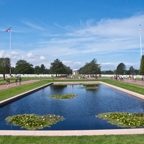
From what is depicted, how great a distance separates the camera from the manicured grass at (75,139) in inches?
265

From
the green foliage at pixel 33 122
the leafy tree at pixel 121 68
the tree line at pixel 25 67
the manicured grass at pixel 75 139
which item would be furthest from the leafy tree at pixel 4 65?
the leafy tree at pixel 121 68

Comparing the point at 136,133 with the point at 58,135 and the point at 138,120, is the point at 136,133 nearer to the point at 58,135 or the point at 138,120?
the point at 138,120

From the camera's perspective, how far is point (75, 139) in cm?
705

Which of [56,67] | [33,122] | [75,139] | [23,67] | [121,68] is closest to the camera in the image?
[75,139]

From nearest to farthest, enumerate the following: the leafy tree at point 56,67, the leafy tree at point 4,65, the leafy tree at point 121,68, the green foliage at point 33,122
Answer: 1. the green foliage at point 33,122
2. the leafy tree at point 4,65
3. the leafy tree at point 56,67
4. the leafy tree at point 121,68

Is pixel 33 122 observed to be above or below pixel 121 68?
below

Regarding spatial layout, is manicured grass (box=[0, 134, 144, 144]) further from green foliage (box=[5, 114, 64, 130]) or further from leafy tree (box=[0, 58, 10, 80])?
leafy tree (box=[0, 58, 10, 80])

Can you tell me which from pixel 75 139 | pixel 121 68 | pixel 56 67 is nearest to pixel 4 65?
pixel 56 67

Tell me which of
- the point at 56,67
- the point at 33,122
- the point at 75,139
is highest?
the point at 56,67

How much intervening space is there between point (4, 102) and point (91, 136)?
11.9 meters

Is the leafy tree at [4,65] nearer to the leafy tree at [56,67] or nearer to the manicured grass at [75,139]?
the leafy tree at [56,67]

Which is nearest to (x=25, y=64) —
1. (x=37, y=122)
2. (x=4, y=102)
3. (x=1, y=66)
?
(x=1, y=66)

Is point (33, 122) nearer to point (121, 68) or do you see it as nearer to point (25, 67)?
point (25, 67)

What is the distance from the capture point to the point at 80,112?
1324 cm
